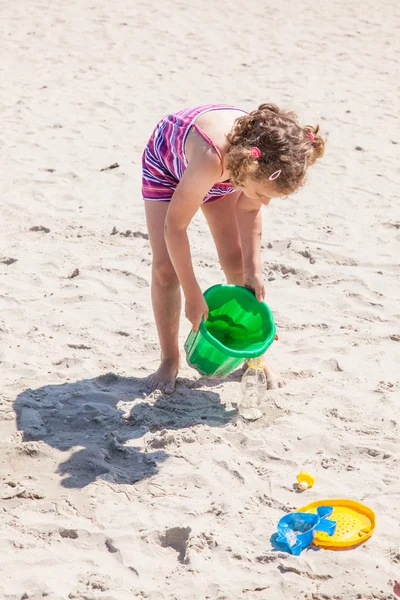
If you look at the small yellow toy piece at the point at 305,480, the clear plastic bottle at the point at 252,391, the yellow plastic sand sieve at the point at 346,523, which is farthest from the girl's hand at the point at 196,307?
the yellow plastic sand sieve at the point at 346,523

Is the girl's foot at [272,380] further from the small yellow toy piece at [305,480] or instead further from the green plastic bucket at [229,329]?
the small yellow toy piece at [305,480]

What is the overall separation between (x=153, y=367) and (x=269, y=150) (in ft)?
4.30

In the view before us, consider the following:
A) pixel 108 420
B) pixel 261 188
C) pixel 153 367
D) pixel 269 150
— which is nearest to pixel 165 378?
pixel 153 367

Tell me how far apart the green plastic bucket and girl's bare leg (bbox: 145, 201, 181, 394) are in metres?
0.10

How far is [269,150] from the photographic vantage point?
2.84m

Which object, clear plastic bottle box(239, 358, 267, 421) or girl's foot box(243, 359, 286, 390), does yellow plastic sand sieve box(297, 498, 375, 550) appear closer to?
clear plastic bottle box(239, 358, 267, 421)

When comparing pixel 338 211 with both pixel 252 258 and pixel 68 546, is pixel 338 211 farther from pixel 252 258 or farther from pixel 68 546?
pixel 68 546

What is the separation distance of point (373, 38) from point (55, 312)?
24.2 ft

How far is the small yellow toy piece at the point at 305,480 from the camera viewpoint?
→ 114 inches

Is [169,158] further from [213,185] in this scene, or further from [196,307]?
[196,307]

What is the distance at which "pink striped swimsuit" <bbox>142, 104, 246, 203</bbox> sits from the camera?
10.3 ft

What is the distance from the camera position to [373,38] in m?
10.1

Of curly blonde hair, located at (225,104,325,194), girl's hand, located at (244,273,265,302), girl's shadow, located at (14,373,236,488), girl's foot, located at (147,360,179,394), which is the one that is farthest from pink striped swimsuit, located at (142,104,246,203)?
girl's shadow, located at (14,373,236,488)

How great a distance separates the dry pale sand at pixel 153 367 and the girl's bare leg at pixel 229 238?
116 mm
